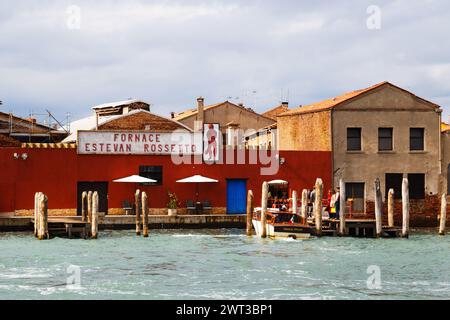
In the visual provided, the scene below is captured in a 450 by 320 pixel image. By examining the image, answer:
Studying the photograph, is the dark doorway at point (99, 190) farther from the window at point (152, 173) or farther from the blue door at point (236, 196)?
the blue door at point (236, 196)

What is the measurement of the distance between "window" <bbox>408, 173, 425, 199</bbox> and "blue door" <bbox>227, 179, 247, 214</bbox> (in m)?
9.06

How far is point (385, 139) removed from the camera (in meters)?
45.5

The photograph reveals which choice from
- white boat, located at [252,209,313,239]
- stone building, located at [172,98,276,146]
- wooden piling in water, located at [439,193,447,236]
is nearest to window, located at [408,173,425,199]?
wooden piling in water, located at [439,193,447,236]

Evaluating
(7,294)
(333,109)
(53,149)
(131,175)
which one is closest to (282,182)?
(333,109)

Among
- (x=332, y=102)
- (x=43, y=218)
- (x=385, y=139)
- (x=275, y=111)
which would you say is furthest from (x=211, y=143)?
(x=275, y=111)

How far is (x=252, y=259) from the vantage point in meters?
29.3

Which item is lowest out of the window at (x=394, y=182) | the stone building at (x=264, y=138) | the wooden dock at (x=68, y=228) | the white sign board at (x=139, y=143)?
the wooden dock at (x=68, y=228)

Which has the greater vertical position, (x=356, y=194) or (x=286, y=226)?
(x=356, y=194)

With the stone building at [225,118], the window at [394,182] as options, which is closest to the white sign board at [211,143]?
the window at [394,182]

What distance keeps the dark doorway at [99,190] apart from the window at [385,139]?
14932mm

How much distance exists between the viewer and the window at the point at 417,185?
45250mm

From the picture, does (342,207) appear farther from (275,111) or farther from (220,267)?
(275,111)

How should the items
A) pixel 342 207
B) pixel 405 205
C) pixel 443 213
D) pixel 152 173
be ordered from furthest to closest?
pixel 152 173, pixel 443 213, pixel 405 205, pixel 342 207

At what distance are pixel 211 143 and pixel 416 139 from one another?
11.3 metres
